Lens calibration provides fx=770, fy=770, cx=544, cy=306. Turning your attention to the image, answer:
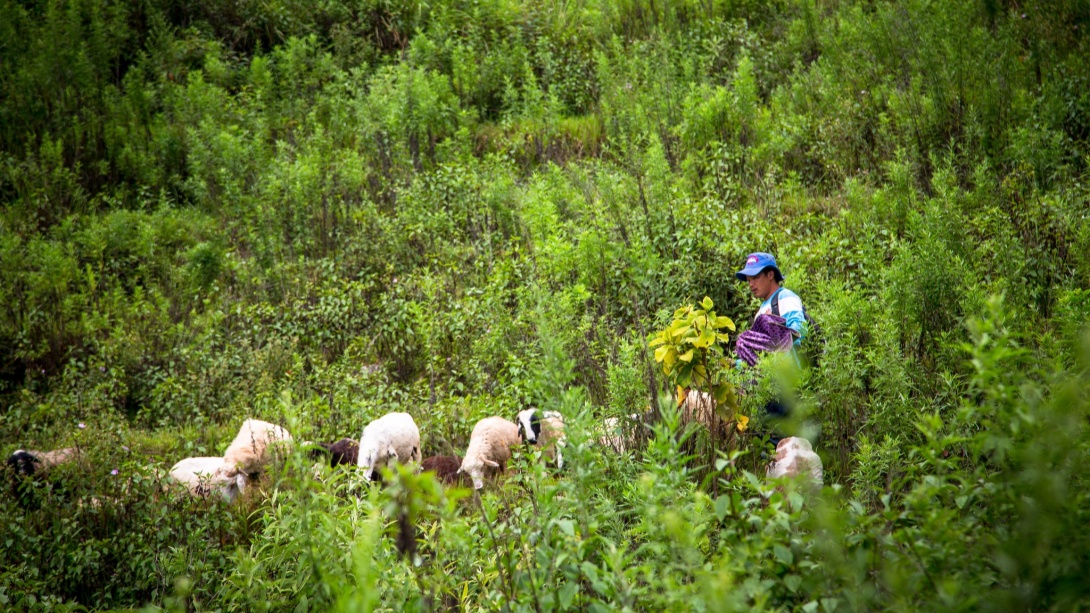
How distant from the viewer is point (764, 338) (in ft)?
16.8

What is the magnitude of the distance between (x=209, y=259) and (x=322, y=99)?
384 centimetres

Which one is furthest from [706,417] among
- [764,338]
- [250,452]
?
[250,452]

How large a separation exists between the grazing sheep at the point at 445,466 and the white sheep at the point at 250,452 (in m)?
1.01

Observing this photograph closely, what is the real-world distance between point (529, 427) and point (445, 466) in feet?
2.21

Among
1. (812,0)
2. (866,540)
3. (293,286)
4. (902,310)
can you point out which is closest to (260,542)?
(866,540)

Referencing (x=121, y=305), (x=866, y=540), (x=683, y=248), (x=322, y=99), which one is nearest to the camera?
(x=866, y=540)

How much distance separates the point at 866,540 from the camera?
2209 millimetres

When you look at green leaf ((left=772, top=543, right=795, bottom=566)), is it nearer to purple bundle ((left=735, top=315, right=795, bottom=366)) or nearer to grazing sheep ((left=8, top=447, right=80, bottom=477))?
purple bundle ((left=735, top=315, right=795, bottom=366))

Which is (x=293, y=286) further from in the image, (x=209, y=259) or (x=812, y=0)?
(x=812, y=0)

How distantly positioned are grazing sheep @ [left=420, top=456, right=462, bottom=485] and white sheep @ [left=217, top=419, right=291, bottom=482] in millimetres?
1013

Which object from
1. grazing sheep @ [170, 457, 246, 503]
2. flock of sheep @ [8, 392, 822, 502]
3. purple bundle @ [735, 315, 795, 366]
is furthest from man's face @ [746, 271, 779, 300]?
grazing sheep @ [170, 457, 246, 503]

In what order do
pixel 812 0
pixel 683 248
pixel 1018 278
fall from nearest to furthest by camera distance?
pixel 1018 278 < pixel 683 248 < pixel 812 0

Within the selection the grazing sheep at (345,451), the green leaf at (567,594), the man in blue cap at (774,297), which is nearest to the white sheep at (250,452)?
the grazing sheep at (345,451)

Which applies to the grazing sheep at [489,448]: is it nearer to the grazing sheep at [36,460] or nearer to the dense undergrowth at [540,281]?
the dense undergrowth at [540,281]
